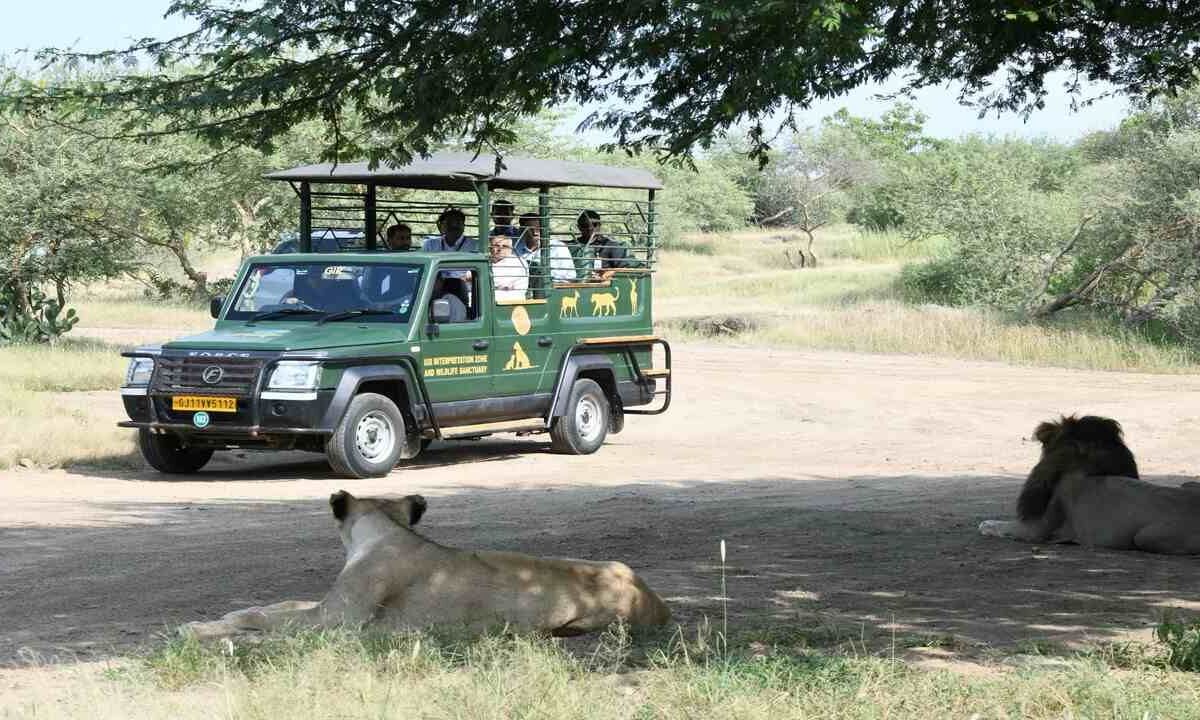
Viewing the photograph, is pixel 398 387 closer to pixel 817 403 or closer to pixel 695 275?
pixel 817 403

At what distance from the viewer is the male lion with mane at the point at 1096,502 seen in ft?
30.5

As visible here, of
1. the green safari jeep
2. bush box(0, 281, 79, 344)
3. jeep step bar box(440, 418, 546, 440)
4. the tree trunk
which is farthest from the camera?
the tree trunk

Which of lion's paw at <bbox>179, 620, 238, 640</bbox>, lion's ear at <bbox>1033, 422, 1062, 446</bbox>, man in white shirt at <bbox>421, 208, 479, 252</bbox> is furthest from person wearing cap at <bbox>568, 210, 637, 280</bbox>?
lion's paw at <bbox>179, 620, 238, 640</bbox>

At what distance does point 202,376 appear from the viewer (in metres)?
13.7

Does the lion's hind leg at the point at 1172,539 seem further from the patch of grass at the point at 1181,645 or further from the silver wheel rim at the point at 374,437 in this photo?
the silver wheel rim at the point at 374,437

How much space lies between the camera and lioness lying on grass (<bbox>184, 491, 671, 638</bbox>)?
667cm

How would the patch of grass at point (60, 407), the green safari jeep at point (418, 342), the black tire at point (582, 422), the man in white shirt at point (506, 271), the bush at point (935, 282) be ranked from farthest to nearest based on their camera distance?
the bush at point (935, 282)
the black tire at point (582, 422)
the man in white shirt at point (506, 271)
the patch of grass at point (60, 407)
the green safari jeep at point (418, 342)

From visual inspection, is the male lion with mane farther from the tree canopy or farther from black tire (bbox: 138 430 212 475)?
black tire (bbox: 138 430 212 475)

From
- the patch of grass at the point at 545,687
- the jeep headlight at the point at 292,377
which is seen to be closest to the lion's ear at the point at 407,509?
the patch of grass at the point at 545,687

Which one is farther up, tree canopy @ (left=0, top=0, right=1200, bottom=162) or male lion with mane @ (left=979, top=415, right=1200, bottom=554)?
tree canopy @ (left=0, top=0, right=1200, bottom=162)

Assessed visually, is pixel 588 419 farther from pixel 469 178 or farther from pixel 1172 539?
pixel 1172 539

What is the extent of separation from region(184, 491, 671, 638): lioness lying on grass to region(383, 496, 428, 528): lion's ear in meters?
0.09

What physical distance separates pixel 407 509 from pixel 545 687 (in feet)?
6.06

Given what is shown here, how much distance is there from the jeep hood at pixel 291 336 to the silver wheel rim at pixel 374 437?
0.63 metres
